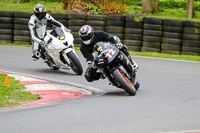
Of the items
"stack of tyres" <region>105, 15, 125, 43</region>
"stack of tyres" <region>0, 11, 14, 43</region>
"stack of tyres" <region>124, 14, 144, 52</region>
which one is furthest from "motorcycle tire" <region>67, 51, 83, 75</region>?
"stack of tyres" <region>0, 11, 14, 43</region>

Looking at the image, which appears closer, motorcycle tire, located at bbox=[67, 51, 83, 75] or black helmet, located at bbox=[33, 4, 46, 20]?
motorcycle tire, located at bbox=[67, 51, 83, 75]

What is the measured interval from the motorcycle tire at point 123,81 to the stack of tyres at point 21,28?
1057 cm

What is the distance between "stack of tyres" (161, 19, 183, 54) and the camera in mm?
16594

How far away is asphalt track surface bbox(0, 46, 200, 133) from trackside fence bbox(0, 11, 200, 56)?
496cm

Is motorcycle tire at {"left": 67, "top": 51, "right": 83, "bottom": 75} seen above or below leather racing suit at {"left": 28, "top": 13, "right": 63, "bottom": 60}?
below

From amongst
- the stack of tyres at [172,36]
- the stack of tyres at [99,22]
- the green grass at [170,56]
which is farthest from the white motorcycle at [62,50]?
the stack of tyres at [99,22]

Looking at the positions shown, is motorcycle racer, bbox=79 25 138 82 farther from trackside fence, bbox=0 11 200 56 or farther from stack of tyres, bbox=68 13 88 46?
stack of tyres, bbox=68 13 88 46

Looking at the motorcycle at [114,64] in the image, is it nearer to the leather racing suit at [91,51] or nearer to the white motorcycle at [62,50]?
the leather racing suit at [91,51]

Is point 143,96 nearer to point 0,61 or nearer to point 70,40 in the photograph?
point 70,40

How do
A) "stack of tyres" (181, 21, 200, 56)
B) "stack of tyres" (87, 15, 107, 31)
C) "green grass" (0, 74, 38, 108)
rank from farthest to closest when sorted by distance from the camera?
Answer: "stack of tyres" (87, 15, 107, 31) < "stack of tyres" (181, 21, 200, 56) < "green grass" (0, 74, 38, 108)

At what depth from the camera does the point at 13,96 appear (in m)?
8.95

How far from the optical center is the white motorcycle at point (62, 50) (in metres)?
12.0

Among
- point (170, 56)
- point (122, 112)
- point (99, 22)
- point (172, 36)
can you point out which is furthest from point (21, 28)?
point (122, 112)

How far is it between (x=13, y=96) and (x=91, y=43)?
6.12 feet
